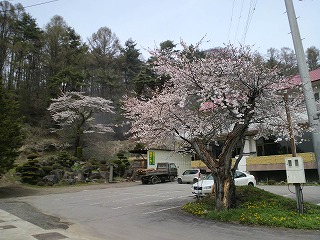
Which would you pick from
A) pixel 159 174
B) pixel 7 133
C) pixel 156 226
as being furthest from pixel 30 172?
pixel 156 226

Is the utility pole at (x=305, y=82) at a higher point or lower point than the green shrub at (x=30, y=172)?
higher

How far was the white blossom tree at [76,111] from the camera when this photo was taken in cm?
3684

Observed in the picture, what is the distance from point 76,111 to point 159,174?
47.7 feet

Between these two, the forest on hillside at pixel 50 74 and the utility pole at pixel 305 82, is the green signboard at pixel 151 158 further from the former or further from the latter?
the utility pole at pixel 305 82

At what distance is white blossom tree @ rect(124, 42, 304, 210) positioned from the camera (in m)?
10.7

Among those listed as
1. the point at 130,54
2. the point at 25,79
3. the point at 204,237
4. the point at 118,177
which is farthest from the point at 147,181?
the point at 130,54

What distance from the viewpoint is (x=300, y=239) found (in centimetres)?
756

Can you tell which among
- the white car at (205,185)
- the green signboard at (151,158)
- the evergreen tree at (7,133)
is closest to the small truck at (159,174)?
the green signboard at (151,158)

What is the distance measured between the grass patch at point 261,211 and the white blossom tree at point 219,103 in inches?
28.4

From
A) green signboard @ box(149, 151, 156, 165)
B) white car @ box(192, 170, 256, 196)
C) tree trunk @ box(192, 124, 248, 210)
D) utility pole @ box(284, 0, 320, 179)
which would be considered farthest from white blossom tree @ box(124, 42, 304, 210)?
green signboard @ box(149, 151, 156, 165)

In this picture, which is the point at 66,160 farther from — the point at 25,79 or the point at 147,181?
the point at 25,79

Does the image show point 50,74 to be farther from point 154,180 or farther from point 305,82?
point 305,82

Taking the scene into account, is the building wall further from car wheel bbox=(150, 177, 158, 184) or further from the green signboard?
car wheel bbox=(150, 177, 158, 184)

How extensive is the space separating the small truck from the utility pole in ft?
68.7
